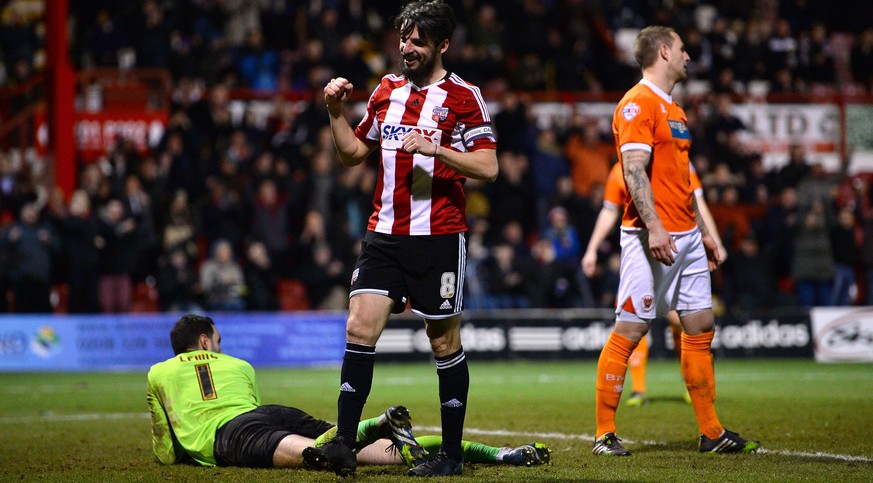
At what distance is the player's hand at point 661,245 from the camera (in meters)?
6.48

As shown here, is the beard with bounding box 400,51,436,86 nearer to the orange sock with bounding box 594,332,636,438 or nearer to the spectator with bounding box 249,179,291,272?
the orange sock with bounding box 594,332,636,438

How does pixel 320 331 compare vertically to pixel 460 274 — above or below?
below

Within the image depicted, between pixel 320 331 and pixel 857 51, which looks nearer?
pixel 320 331

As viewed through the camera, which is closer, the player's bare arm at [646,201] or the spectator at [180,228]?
the player's bare arm at [646,201]

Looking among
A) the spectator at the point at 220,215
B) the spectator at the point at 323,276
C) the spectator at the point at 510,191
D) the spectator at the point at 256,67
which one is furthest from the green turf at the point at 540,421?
the spectator at the point at 256,67

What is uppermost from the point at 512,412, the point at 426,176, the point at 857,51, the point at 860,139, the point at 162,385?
the point at 857,51

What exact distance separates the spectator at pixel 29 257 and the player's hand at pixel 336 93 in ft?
37.0

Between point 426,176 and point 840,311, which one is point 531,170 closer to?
point 840,311

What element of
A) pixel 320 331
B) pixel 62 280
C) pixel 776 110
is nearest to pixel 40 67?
pixel 62 280

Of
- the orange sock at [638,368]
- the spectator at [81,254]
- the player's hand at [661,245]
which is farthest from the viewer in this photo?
the spectator at [81,254]

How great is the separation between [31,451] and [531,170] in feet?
42.9

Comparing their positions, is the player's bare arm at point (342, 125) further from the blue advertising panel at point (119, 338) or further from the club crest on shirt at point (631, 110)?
the blue advertising panel at point (119, 338)

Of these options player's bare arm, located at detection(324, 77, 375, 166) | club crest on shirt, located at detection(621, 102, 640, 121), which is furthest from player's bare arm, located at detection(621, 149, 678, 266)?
player's bare arm, located at detection(324, 77, 375, 166)

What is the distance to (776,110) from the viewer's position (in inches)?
851
